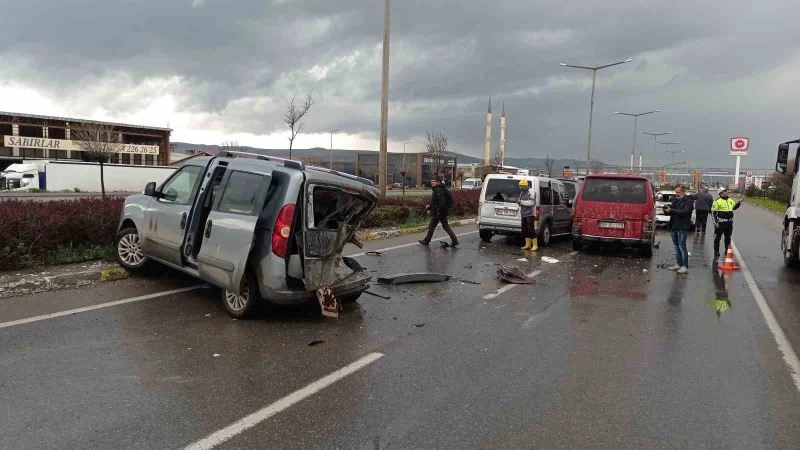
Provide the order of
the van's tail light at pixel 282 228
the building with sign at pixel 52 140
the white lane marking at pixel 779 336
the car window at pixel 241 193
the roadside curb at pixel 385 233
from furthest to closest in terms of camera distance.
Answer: the building with sign at pixel 52 140 → the roadside curb at pixel 385 233 → the car window at pixel 241 193 → the van's tail light at pixel 282 228 → the white lane marking at pixel 779 336

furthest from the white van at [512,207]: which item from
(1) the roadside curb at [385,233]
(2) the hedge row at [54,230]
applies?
(2) the hedge row at [54,230]

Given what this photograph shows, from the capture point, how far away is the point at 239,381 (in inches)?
172

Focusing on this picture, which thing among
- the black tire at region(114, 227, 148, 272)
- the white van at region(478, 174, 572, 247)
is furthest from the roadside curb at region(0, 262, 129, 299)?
the white van at region(478, 174, 572, 247)

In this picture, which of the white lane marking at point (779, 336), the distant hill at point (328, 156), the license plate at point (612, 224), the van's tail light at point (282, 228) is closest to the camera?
the white lane marking at point (779, 336)

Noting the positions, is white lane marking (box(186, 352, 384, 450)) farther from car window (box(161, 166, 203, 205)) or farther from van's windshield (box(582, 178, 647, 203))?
van's windshield (box(582, 178, 647, 203))

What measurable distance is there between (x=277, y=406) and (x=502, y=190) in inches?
446

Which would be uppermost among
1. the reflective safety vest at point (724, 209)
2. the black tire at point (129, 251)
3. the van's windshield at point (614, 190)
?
the van's windshield at point (614, 190)

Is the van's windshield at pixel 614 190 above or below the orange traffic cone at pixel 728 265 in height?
above

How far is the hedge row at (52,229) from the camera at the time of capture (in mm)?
7785

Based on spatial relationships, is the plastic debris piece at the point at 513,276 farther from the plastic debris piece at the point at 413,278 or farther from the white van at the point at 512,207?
the white van at the point at 512,207

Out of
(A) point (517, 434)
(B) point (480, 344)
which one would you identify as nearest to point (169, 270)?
(B) point (480, 344)

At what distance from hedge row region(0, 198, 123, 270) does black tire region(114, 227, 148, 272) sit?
1.34 metres

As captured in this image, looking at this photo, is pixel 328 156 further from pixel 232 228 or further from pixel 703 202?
pixel 232 228

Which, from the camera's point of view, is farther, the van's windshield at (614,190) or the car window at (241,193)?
the van's windshield at (614,190)
